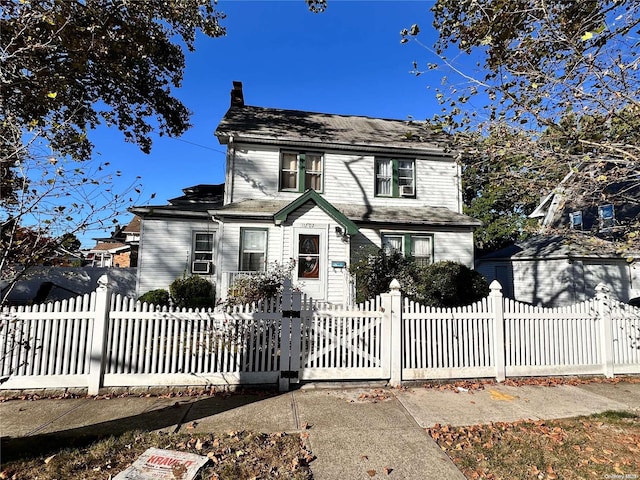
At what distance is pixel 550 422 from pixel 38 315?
7806mm

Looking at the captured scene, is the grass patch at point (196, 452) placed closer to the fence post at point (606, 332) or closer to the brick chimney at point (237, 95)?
the fence post at point (606, 332)

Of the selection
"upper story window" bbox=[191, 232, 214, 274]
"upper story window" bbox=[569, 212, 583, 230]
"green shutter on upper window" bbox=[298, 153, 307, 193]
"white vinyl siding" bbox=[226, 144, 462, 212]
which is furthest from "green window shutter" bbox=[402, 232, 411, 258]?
"upper story window" bbox=[569, 212, 583, 230]

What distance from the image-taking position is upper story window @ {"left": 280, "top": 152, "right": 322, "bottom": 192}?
43.0 ft

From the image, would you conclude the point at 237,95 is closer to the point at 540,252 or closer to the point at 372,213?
the point at 372,213

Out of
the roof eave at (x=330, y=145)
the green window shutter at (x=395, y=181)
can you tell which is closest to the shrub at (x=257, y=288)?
the roof eave at (x=330, y=145)

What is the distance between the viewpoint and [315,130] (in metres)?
14.3

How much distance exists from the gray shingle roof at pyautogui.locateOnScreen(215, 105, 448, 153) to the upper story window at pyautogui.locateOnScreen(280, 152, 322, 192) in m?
0.61

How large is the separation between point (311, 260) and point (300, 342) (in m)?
5.69

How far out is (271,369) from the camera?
19.2 feet

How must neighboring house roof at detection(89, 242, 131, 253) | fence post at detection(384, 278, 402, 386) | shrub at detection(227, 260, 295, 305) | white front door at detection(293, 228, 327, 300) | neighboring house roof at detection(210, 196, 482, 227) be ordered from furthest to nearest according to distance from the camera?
neighboring house roof at detection(89, 242, 131, 253), neighboring house roof at detection(210, 196, 482, 227), white front door at detection(293, 228, 327, 300), shrub at detection(227, 260, 295, 305), fence post at detection(384, 278, 402, 386)

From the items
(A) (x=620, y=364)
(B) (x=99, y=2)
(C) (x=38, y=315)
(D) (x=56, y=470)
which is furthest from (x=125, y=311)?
(B) (x=99, y=2)

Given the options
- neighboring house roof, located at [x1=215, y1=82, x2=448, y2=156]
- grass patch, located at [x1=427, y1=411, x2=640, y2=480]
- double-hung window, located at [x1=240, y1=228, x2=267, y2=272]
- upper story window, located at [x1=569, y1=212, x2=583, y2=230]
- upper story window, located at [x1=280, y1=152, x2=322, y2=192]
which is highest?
neighboring house roof, located at [x1=215, y1=82, x2=448, y2=156]

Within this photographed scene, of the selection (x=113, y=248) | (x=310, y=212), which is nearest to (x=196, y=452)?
(x=310, y=212)

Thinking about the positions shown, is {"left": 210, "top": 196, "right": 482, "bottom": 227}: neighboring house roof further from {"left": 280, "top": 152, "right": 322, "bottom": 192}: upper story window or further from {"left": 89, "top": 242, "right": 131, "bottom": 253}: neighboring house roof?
{"left": 89, "top": 242, "right": 131, "bottom": 253}: neighboring house roof
